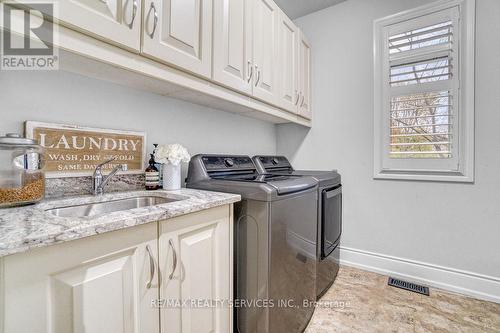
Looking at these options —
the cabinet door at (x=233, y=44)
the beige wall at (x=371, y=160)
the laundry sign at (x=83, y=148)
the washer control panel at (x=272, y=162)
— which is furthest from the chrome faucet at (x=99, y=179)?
the beige wall at (x=371, y=160)

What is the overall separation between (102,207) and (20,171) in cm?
34

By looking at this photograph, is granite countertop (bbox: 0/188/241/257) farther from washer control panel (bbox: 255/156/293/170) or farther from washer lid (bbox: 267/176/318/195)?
washer control panel (bbox: 255/156/293/170)

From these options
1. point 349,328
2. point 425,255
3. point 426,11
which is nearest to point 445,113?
point 426,11

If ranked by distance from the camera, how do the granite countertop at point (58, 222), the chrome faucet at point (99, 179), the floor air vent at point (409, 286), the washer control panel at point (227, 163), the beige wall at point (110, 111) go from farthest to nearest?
1. the floor air vent at point (409, 286)
2. the washer control panel at point (227, 163)
3. the chrome faucet at point (99, 179)
4. the beige wall at point (110, 111)
5. the granite countertop at point (58, 222)

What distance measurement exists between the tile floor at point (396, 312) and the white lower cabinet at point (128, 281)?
0.85 meters

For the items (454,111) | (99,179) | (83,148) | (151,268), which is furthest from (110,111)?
(454,111)

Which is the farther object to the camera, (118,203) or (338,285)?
(338,285)

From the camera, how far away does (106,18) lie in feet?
2.94

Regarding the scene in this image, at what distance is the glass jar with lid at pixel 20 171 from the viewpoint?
875 mm

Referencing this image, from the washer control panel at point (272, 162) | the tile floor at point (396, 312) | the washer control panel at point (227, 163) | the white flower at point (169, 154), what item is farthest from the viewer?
the washer control panel at point (272, 162)

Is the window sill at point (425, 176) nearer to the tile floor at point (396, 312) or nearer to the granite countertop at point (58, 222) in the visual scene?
the tile floor at point (396, 312)

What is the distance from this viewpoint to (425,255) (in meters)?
2.05

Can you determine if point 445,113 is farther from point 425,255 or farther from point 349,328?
point 349,328

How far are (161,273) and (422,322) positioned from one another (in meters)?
1.74
